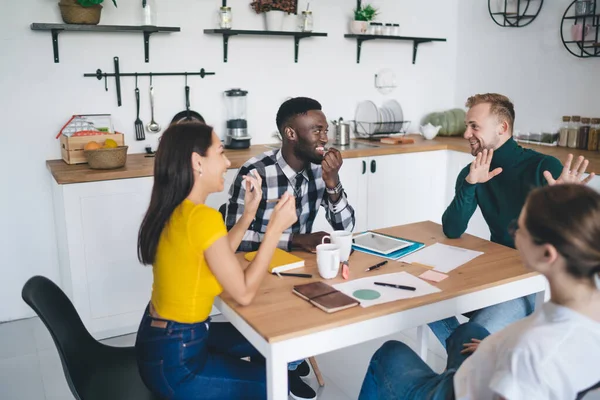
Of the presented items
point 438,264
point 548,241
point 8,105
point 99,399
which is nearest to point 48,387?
point 99,399

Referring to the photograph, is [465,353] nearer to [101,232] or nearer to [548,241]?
[548,241]

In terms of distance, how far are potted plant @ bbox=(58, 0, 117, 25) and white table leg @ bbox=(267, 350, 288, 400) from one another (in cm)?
234

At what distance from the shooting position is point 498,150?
7.28 ft

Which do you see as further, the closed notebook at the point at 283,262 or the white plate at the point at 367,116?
the white plate at the point at 367,116

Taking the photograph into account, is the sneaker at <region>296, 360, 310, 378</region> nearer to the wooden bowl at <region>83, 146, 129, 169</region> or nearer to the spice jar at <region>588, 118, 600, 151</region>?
the wooden bowl at <region>83, 146, 129, 169</region>

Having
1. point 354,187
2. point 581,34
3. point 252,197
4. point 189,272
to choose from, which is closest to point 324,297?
point 189,272

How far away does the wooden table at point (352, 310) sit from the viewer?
1349 millimetres

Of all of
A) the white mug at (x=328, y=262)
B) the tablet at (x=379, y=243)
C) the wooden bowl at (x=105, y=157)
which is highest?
the wooden bowl at (x=105, y=157)

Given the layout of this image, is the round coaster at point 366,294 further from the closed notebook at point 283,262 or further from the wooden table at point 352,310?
the closed notebook at point 283,262

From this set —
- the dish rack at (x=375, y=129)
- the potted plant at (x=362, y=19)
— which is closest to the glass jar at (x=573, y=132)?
the dish rack at (x=375, y=129)

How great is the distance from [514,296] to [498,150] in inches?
27.1

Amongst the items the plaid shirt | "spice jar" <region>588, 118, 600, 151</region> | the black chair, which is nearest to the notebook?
the black chair

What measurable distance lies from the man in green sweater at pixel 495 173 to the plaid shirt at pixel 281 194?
44 cm

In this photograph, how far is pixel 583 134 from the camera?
3484mm
